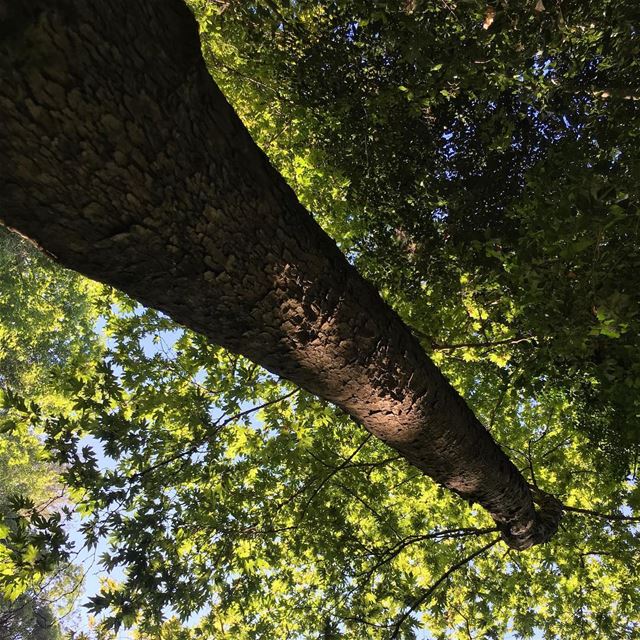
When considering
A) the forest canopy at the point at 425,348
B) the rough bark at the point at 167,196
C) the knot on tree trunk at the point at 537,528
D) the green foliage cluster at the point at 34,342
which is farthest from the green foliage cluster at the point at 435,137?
the green foliage cluster at the point at 34,342

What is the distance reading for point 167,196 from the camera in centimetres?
139

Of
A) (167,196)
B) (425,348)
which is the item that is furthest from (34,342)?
(167,196)

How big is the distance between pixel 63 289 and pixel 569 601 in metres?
17.3

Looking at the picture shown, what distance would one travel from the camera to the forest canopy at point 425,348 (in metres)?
3.92

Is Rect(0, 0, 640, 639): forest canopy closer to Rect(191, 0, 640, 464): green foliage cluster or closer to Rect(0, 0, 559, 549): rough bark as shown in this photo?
Rect(191, 0, 640, 464): green foliage cluster

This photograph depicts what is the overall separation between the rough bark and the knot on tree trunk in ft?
10.1

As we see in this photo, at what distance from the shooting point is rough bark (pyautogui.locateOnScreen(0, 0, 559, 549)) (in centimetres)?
109

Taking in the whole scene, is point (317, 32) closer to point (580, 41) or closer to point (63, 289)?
point (580, 41)

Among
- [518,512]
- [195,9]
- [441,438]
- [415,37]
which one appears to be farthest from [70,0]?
[195,9]

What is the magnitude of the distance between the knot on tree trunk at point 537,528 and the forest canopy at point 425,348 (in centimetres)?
27

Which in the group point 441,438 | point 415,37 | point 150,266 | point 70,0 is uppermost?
point 415,37

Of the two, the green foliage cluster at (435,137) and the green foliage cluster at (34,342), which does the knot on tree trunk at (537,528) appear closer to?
the green foliage cluster at (435,137)

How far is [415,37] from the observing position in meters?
3.47

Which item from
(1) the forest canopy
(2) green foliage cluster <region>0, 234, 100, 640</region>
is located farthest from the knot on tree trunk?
→ (2) green foliage cluster <region>0, 234, 100, 640</region>
